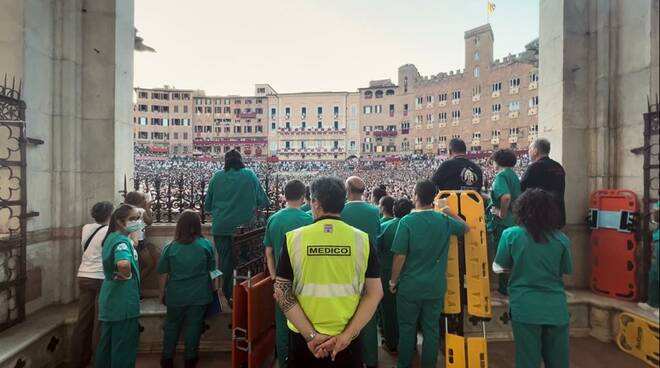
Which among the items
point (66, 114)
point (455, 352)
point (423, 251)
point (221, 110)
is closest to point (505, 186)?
point (423, 251)

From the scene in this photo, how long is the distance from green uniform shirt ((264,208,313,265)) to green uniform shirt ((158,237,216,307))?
0.78 metres

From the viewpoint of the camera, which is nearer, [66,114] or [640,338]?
[640,338]

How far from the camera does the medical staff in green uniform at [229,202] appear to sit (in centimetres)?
459

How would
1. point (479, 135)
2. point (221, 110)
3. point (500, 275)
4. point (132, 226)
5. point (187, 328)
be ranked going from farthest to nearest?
1. point (221, 110)
2. point (479, 135)
3. point (500, 275)
4. point (187, 328)
5. point (132, 226)

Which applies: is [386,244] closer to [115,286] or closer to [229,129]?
[115,286]

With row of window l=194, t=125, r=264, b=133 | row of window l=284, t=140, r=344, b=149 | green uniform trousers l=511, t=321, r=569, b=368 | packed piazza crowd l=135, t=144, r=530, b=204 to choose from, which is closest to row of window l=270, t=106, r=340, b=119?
row of window l=284, t=140, r=344, b=149

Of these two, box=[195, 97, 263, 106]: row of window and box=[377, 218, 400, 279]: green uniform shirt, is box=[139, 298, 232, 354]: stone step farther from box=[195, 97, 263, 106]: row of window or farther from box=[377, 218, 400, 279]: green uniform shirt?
box=[195, 97, 263, 106]: row of window

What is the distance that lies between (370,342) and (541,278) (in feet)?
5.85

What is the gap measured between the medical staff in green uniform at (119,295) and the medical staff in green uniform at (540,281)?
337 centimetres

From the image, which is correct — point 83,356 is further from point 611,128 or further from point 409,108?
point 409,108

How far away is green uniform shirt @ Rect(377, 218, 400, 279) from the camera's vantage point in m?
4.10

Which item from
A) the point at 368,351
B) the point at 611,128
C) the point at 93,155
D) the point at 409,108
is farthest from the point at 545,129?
the point at 409,108

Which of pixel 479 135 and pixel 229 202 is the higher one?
pixel 479 135

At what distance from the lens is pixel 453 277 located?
152 inches
